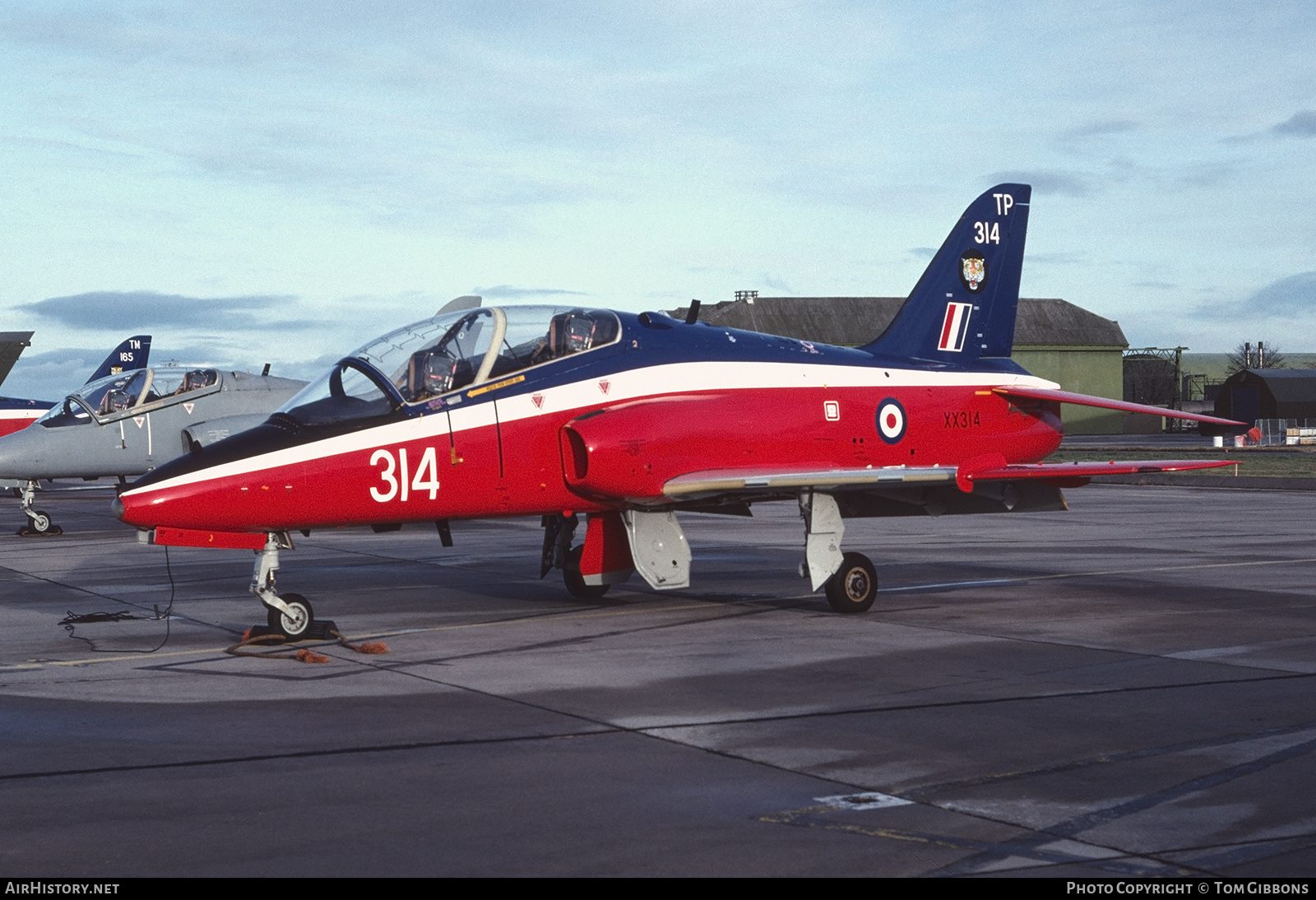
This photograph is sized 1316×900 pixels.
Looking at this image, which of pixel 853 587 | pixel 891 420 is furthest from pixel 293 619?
pixel 891 420

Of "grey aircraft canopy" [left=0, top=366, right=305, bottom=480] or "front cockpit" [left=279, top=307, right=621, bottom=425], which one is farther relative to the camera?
"grey aircraft canopy" [left=0, top=366, right=305, bottom=480]

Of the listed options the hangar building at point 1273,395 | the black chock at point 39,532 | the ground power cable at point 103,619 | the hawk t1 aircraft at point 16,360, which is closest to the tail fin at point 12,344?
the hawk t1 aircraft at point 16,360

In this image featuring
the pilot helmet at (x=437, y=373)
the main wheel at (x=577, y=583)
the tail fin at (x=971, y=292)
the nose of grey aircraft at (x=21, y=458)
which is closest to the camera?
the pilot helmet at (x=437, y=373)

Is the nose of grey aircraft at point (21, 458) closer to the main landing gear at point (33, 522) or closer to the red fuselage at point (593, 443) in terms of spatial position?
the main landing gear at point (33, 522)

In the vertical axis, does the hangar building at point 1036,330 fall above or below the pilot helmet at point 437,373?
above

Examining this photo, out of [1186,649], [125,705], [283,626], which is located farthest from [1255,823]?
[283,626]

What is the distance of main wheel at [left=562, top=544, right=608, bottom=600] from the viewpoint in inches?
567

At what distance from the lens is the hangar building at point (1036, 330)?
90.1 metres

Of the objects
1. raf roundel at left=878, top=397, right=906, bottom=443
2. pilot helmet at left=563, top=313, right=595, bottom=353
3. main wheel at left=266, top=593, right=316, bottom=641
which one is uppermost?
pilot helmet at left=563, top=313, right=595, bottom=353

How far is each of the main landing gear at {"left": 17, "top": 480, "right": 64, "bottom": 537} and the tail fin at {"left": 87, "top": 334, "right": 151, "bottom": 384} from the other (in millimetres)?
26824

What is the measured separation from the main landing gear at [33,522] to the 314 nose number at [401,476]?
53.2 feet

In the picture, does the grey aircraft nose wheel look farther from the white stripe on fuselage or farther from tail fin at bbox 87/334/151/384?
tail fin at bbox 87/334/151/384

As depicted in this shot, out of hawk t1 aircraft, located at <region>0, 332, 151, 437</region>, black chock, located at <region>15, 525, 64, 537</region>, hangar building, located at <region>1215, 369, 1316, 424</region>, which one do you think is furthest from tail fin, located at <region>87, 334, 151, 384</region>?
hangar building, located at <region>1215, 369, 1316, 424</region>

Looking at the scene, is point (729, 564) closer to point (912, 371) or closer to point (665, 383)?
point (912, 371)
